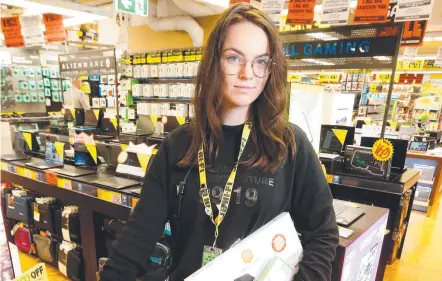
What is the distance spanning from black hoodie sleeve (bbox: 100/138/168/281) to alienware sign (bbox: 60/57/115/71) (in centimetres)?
431

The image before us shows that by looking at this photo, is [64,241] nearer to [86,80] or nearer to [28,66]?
[86,80]

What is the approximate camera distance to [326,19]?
14.1 ft

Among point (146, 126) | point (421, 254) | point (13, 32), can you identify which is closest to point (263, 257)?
point (421, 254)

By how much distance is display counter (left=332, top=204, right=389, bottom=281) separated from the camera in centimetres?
132

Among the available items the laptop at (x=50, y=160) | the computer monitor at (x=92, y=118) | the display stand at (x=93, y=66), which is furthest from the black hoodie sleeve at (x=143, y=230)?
the computer monitor at (x=92, y=118)

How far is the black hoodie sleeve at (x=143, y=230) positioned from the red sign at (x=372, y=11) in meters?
3.96

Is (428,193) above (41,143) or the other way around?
the other way around

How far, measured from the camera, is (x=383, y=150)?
271 cm

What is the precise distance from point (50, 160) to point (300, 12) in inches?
158

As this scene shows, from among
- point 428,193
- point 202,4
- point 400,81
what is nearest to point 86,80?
point 202,4

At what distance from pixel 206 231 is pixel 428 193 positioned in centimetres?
534

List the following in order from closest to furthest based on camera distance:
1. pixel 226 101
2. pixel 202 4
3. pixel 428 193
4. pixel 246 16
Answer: pixel 246 16 → pixel 226 101 → pixel 428 193 → pixel 202 4

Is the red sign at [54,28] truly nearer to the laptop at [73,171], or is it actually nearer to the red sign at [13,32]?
the red sign at [13,32]

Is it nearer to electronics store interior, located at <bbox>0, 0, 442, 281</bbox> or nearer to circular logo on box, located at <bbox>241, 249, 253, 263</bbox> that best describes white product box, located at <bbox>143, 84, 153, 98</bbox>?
electronics store interior, located at <bbox>0, 0, 442, 281</bbox>
